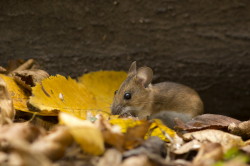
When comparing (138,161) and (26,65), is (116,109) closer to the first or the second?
(26,65)

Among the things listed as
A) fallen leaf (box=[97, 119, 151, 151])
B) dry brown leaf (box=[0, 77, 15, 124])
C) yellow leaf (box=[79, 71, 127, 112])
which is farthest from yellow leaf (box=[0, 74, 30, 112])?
fallen leaf (box=[97, 119, 151, 151])

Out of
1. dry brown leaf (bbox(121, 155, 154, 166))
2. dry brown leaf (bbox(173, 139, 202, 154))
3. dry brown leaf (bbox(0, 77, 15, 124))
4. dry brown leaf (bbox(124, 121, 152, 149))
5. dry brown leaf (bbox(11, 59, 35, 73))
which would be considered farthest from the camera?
dry brown leaf (bbox(11, 59, 35, 73))

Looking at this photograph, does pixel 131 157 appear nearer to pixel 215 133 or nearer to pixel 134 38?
pixel 215 133

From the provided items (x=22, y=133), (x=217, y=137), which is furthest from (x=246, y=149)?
(x=22, y=133)

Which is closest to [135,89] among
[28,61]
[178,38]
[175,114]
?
[175,114]

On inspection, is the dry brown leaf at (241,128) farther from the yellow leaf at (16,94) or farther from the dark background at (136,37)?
the dark background at (136,37)

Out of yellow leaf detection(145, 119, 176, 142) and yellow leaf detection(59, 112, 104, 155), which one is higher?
yellow leaf detection(59, 112, 104, 155)

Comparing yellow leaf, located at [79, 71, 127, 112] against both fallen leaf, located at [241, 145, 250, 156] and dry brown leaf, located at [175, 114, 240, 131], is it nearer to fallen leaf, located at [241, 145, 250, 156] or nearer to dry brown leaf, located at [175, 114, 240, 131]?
dry brown leaf, located at [175, 114, 240, 131]
